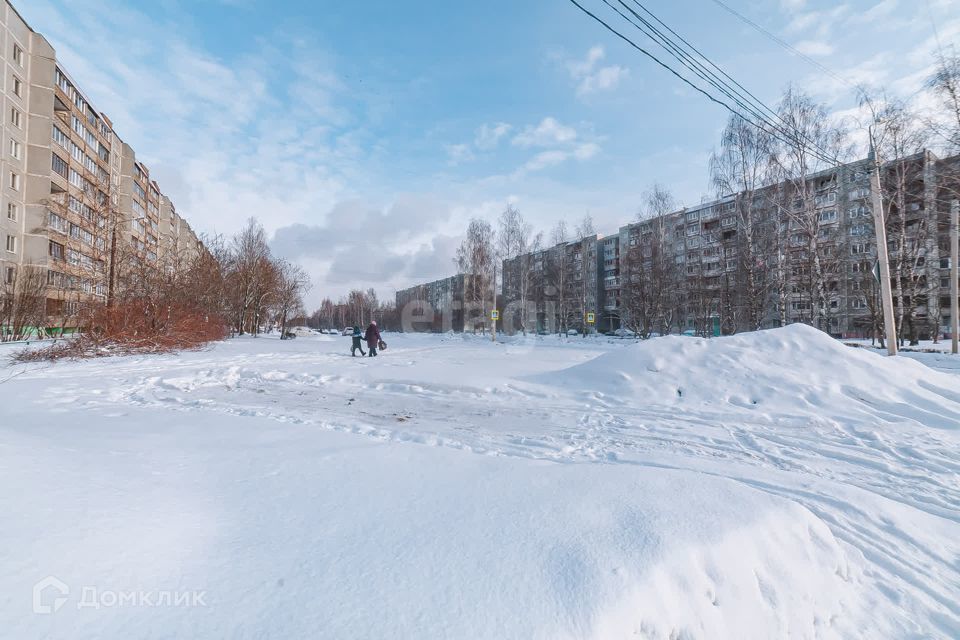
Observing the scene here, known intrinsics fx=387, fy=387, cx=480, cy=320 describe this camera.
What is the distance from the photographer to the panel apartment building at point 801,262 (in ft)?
64.7

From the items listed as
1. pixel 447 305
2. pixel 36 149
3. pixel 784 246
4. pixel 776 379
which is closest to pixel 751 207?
pixel 784 246

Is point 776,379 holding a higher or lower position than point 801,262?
lower

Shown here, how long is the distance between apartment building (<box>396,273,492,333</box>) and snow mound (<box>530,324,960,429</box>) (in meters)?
31.6

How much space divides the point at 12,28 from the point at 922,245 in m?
64.1

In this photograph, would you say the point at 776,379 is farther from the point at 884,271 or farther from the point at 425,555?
the point at 884,271

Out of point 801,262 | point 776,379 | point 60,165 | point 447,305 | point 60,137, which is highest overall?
point 60,137

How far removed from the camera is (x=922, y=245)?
73.9ft

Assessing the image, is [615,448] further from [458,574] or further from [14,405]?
[14,405]

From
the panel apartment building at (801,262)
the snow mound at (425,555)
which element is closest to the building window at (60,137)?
the panel apartment building at (801,262)

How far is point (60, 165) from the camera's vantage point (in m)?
34.1

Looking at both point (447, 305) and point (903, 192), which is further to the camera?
point (447, 305)

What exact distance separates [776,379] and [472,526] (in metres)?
7.70

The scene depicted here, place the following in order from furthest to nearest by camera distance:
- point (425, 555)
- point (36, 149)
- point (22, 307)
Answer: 1. point (36, 149)
2. point (22, 307)
3. point (425, 555)

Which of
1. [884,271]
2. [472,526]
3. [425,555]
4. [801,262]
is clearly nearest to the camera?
[425,555]
